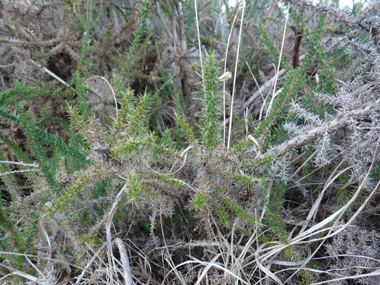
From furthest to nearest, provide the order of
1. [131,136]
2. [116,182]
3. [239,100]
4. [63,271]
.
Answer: [239,100], [63,271], [116,182], [131,136]

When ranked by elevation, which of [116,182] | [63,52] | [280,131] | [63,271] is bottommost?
[63,271]

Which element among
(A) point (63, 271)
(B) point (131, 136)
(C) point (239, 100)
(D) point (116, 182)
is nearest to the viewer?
(B) point (131, 136)

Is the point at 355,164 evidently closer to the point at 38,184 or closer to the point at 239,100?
the point at 239,100

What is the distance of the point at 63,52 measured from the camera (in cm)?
192

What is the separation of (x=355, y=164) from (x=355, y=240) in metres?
0.31

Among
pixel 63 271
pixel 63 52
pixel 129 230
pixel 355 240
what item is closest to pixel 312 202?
pixel 355 240

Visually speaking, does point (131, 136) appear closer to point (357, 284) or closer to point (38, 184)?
point (38, 184)

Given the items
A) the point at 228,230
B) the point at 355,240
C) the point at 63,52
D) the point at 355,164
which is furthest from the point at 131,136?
the point at 63,52

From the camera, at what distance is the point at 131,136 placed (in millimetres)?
895

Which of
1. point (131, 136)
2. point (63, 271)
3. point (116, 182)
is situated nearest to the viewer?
point (131, 136)

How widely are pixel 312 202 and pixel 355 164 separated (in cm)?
28

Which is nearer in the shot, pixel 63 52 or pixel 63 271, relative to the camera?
pixel 63 271

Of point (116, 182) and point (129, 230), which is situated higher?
point (116, 182)

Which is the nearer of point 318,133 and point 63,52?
point 318,133
